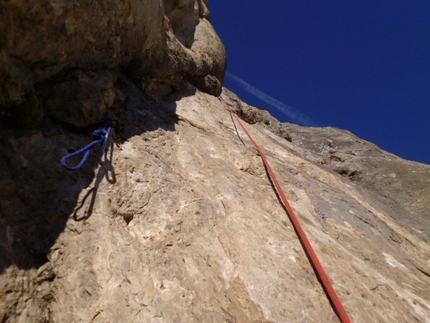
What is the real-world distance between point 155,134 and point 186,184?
1024mm

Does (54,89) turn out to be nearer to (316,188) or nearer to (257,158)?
(257,158)

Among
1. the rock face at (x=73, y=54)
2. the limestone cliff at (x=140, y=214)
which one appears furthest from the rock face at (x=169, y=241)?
the rock face at (x=73, y=54)

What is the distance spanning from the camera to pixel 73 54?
3783 millimetres

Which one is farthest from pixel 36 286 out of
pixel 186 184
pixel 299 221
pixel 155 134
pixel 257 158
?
pixel 257 158

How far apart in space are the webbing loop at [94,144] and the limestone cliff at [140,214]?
0.36 ft

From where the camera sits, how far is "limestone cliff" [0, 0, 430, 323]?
8.91 ft

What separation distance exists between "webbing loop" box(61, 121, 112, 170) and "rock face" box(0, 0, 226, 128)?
7.8 inches

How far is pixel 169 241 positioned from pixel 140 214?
446 millimetres

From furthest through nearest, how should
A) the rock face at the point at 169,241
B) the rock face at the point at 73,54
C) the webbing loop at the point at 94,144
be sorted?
the webbing loop at the point at 94,144, the rock face at the point at 73,54, the rock face at the point at 169,241

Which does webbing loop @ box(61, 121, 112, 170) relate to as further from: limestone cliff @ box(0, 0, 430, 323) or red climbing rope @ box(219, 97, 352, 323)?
red climbing rope @ box(219, 97, 352, 323)

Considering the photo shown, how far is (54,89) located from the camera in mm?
3730

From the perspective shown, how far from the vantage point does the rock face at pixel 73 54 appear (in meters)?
3.08

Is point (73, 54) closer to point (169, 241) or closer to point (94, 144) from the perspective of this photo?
point (94, 144)

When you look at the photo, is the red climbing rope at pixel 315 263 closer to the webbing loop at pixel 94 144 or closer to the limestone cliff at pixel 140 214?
the limestone cliff at pixel 140 214
